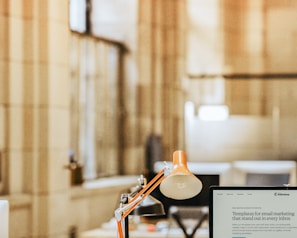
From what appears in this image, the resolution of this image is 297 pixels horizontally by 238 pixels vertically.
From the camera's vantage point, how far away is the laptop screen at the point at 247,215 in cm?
272

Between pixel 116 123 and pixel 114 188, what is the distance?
2.84ft

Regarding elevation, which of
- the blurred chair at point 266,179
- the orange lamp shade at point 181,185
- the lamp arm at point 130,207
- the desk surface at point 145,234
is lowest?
the desk surface at point 145,234

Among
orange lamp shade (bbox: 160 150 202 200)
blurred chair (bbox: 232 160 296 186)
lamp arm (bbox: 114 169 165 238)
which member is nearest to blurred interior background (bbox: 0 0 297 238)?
blurred chair (bbox: 232 160 296 186)

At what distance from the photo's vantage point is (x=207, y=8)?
7973 millimetres

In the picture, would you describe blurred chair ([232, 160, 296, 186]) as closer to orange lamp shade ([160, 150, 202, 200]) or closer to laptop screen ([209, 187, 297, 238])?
laptop screen ([209, 187, 297, 238])

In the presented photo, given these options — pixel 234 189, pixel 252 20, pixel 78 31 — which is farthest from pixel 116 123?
pixel 234 189

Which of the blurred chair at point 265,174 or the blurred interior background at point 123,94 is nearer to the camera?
the blurred chair at point 265,174

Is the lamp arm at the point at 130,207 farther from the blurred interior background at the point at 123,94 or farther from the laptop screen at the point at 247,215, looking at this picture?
the blurred interior background at the point at 123,94

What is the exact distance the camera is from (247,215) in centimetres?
273

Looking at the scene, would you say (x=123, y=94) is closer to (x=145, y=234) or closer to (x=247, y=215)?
(x=145, y=234)

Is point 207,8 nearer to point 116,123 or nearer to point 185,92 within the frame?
point 185,92

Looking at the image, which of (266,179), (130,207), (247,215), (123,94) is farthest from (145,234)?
(123,94)

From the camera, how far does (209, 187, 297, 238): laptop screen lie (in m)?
2.72

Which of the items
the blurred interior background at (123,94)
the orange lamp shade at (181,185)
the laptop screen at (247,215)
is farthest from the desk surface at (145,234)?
the orange lamp shade at (181,185)
